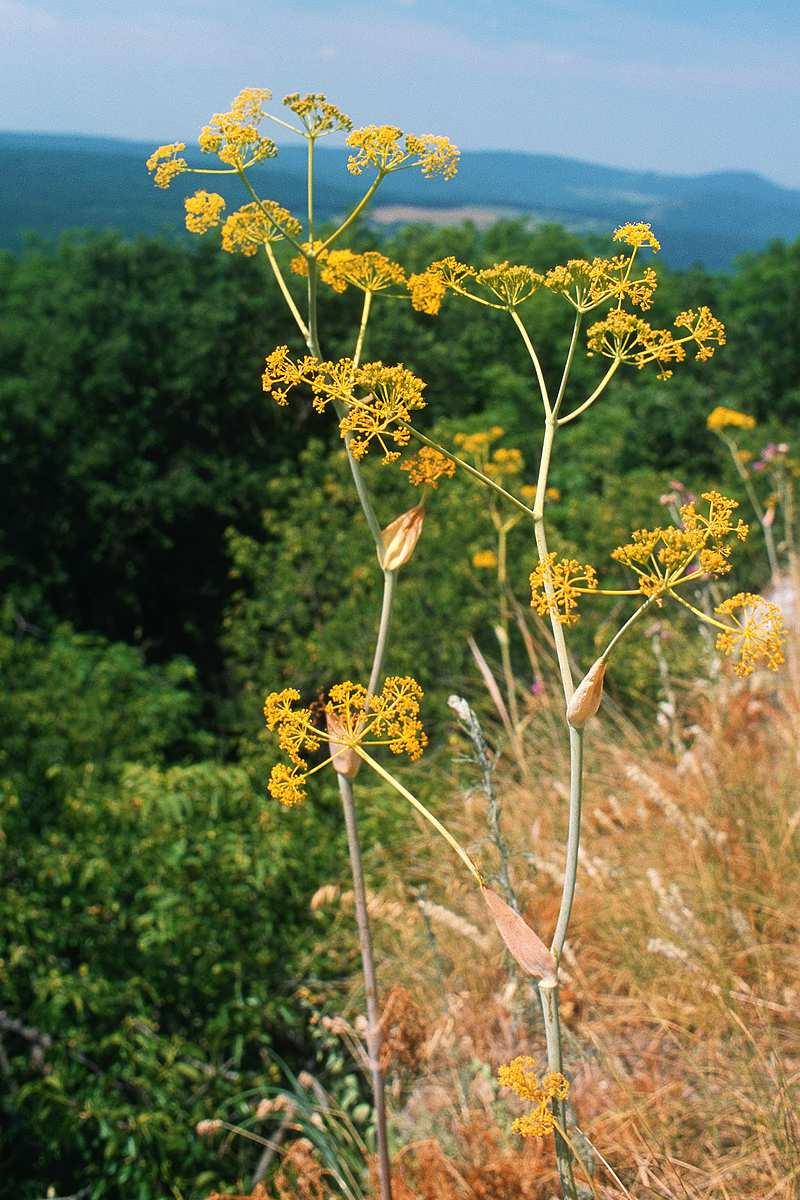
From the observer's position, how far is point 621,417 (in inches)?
728

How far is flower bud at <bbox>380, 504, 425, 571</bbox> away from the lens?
5.02 feet

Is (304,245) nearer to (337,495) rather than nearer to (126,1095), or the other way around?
(126,1095)

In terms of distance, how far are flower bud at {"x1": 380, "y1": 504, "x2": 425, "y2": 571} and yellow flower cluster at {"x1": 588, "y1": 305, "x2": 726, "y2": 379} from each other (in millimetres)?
342

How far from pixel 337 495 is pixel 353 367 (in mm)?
9234

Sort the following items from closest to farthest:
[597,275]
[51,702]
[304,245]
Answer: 1. [597,275]
2. [304,245]
3. [51,702]

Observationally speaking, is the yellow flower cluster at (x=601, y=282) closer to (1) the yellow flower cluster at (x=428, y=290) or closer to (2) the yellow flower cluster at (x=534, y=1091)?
(1) the yellow flower cluster at (x=428, y=290)

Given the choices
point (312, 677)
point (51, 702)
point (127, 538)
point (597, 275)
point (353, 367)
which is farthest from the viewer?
point (127, 538)

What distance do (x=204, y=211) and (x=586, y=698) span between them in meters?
0.89

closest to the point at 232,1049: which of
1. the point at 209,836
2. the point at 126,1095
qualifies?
the point at 126,1095

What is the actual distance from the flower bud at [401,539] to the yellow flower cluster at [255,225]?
43 centimetres

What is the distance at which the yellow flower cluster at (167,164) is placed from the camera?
1521 millimetres

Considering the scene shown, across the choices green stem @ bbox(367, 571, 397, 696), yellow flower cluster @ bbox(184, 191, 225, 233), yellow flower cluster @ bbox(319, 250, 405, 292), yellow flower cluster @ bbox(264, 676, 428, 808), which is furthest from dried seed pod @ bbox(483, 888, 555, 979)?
yellow flower cluster @ bbox(184, 191, 225, 233)

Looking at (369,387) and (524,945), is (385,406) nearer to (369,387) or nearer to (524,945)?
(369,387)

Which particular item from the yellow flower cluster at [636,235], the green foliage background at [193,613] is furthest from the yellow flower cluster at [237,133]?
the green foliage background at [193,613]
